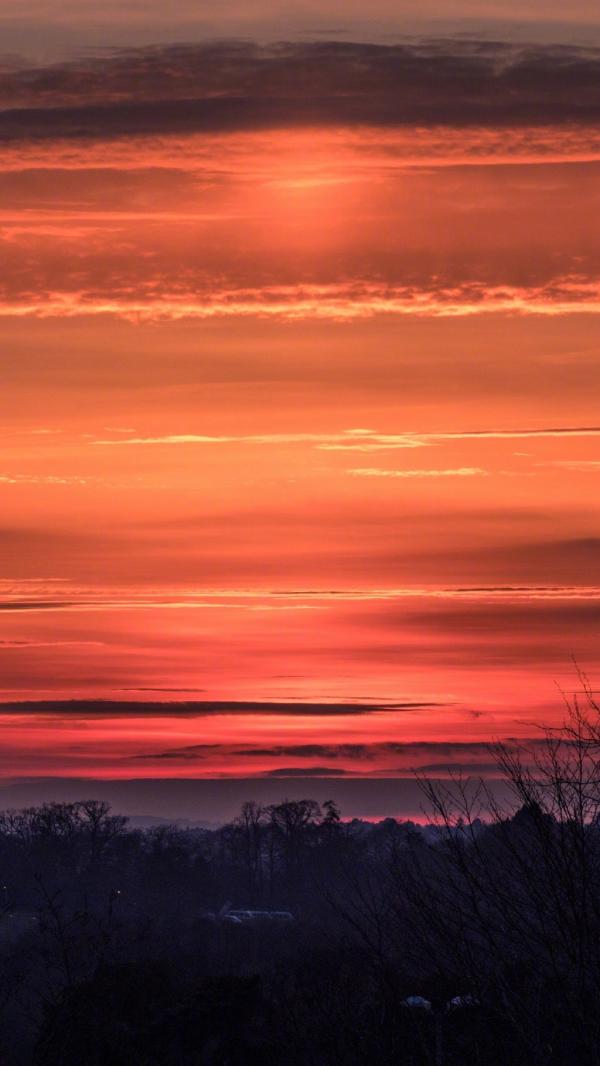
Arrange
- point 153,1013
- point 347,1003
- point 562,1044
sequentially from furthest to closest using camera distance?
1. point 153,1013
2. point 347,1003
3. point 562,1044

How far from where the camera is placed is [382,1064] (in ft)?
79.1

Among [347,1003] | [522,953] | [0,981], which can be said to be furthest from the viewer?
[0,981]

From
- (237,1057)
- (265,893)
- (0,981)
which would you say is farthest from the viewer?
(265,893)

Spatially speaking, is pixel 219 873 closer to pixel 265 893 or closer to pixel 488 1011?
pixel 265 893

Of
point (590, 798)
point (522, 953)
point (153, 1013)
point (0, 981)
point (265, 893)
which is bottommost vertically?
point (522, 953)

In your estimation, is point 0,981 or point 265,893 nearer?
point 0,981

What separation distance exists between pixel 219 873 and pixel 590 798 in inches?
5867

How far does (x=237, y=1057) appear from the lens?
39.3 m

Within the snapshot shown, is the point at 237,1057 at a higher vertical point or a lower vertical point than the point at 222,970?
lower

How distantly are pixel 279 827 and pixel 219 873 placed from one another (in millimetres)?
8806

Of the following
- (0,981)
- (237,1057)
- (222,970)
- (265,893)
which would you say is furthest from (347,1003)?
A: (265,893)

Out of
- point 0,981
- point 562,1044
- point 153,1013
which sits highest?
point 0,981

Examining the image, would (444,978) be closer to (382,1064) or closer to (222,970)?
(382,1064)

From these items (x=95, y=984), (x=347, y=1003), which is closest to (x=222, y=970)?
(x=95, y=984)
